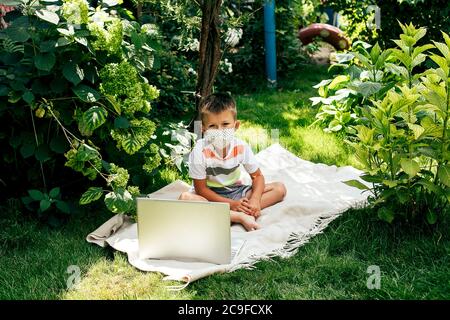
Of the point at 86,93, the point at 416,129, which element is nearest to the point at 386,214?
the point at 416,129

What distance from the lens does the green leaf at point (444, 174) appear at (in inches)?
109

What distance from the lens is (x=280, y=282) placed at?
269 cm

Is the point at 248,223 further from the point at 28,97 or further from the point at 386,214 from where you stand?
the point at 28,97

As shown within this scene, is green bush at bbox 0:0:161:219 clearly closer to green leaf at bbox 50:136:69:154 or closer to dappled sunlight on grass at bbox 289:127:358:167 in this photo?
green leaf at bbox 50:136:69:154

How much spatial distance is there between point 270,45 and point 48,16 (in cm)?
389

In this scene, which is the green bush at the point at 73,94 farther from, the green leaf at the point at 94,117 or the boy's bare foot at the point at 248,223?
the boy's bare foot at the point at 248,223

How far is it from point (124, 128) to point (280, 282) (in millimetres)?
1188

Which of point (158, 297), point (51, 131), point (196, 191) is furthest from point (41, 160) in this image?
point (158, 297)

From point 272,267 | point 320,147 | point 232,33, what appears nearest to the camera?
point 272,267

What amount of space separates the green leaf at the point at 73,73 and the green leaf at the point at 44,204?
25.5 inches

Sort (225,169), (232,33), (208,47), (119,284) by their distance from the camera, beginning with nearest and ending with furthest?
1. (119,284)
2. (225,169)
3. (208,47)
4. (232,33)

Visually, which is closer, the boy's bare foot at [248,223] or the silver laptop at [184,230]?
the silver laptop at [184,230]

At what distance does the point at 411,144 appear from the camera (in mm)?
2818

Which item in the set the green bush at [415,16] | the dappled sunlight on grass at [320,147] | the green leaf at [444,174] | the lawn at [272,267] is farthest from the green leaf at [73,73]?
the green bush at [415,16]
